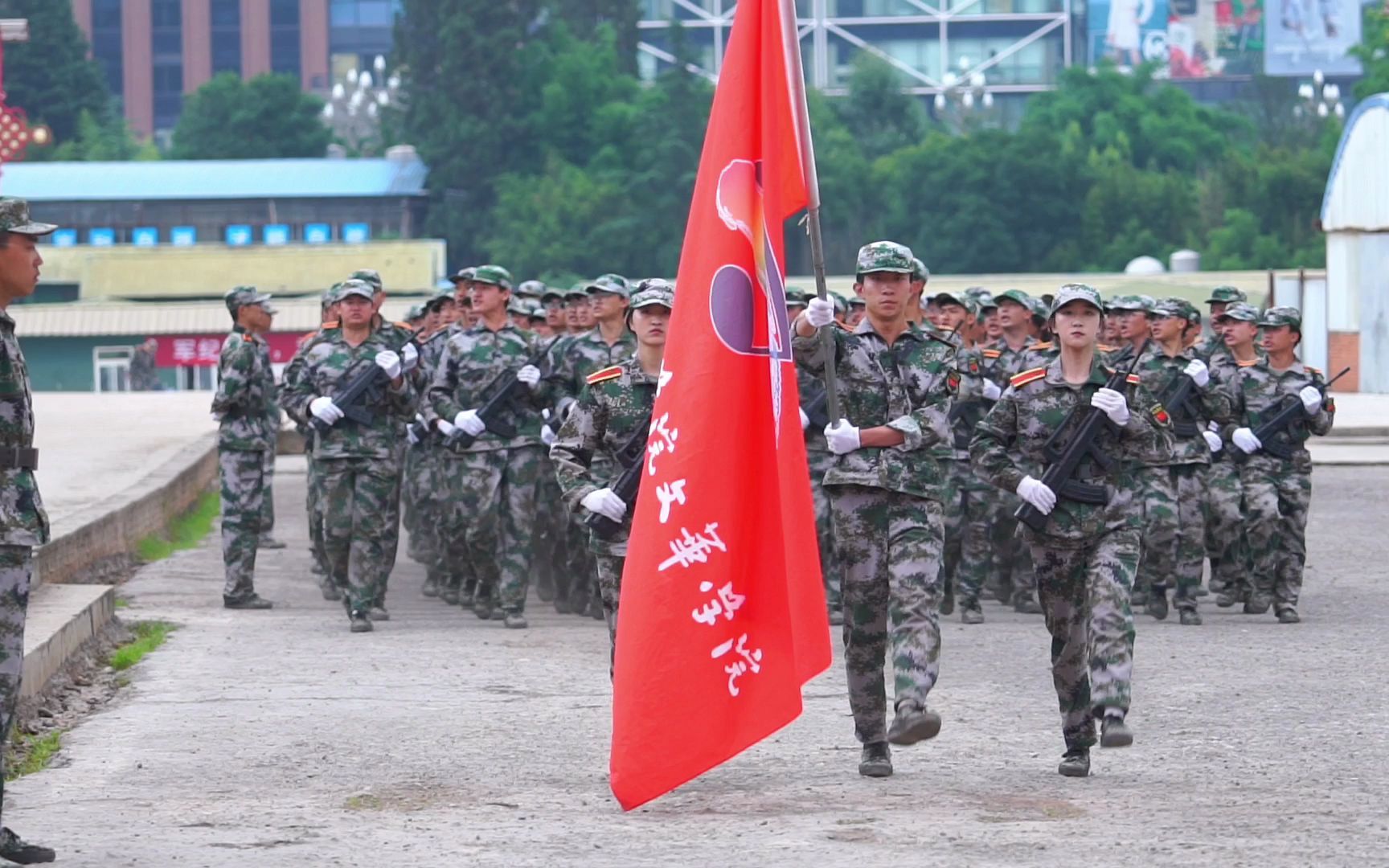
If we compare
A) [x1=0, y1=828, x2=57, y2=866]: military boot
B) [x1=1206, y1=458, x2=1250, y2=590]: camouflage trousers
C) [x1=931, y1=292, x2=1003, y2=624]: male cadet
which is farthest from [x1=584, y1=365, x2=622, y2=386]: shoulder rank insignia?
[x1=1206, y1=458, x2=1250, y2=590]: camouflage trousers

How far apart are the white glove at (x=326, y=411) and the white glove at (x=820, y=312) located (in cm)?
571

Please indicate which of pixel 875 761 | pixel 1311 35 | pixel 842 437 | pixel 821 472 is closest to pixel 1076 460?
pixel 842 437

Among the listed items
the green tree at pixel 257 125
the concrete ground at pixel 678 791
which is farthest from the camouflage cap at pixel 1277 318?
the green tree at pixel 257 125

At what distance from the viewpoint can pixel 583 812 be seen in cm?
841

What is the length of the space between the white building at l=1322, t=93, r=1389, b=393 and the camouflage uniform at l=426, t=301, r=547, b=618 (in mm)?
30703

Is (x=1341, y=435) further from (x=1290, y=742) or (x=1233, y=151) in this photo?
(x=1233, y=151)

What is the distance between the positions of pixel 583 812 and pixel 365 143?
378 feet

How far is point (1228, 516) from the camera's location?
15148mm

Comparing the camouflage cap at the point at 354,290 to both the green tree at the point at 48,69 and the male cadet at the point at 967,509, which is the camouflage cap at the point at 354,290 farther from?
the green tree at the point at 48,69

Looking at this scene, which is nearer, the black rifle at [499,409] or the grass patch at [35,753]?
the grass patch at [35,753]

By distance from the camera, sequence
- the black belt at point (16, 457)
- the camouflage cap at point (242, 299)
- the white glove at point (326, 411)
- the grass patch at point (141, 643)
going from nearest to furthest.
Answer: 1. the black belt at point (16, 457)
2. the grass patch at point (141, 643)
3. the white glove at point (326, 411)
4. the camouflage cap at point (242, 299)

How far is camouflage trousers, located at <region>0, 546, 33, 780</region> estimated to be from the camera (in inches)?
306

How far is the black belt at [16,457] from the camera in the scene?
25.4 feet

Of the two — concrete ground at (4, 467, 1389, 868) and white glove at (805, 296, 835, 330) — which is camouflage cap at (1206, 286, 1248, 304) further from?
white glove at (805, 296, 835, 330)
